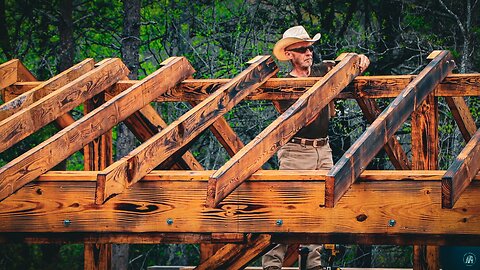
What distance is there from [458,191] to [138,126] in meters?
2.72

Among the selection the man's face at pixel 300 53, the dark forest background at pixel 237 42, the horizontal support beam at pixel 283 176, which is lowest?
the dark forest background at pixel 237 42

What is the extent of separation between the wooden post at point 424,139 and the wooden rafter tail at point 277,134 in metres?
0.50

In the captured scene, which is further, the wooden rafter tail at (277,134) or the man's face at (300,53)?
the man's face at (300,53)

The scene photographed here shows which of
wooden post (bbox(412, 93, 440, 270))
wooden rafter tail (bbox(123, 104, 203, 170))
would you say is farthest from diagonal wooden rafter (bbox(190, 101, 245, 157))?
wooden post (bbox(412, 93, 440, 270))

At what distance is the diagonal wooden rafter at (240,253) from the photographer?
5.71 metres

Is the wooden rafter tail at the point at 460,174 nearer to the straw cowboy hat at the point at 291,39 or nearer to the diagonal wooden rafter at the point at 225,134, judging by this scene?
the straw cowboy hat at the point at 291,39

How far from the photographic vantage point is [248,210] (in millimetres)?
5676

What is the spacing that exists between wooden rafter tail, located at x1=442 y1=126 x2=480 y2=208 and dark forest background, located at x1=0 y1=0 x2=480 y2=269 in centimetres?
562

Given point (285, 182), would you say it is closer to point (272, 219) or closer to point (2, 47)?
point (272, 219)

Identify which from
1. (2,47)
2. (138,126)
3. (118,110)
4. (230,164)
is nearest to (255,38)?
(2,47)

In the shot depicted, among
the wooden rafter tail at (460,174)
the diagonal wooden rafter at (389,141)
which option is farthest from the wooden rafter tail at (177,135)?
the wooden rafter tail at (460,174)

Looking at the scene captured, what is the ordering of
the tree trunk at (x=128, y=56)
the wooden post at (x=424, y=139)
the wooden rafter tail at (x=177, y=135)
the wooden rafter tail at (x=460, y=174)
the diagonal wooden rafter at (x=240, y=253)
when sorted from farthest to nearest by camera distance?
1. the tree trunk at (x=128, y=56)
2. the wooden post at (x=424, y=139)
3. the diagonal wooden rafter at (x=240, y=253)
4. the wooden rafter tail at (x=177, y=135)
5. the wooden rafter tail at (x=460, y=174)

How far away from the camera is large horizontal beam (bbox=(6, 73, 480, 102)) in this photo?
253 inches

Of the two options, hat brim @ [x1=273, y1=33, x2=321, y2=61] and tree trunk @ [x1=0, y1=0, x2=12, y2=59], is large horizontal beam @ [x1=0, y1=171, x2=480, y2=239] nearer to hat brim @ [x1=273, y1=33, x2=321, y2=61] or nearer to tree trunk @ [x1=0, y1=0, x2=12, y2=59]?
hat brim @ [x1=273, y1=33, x2=321, y2=61]
